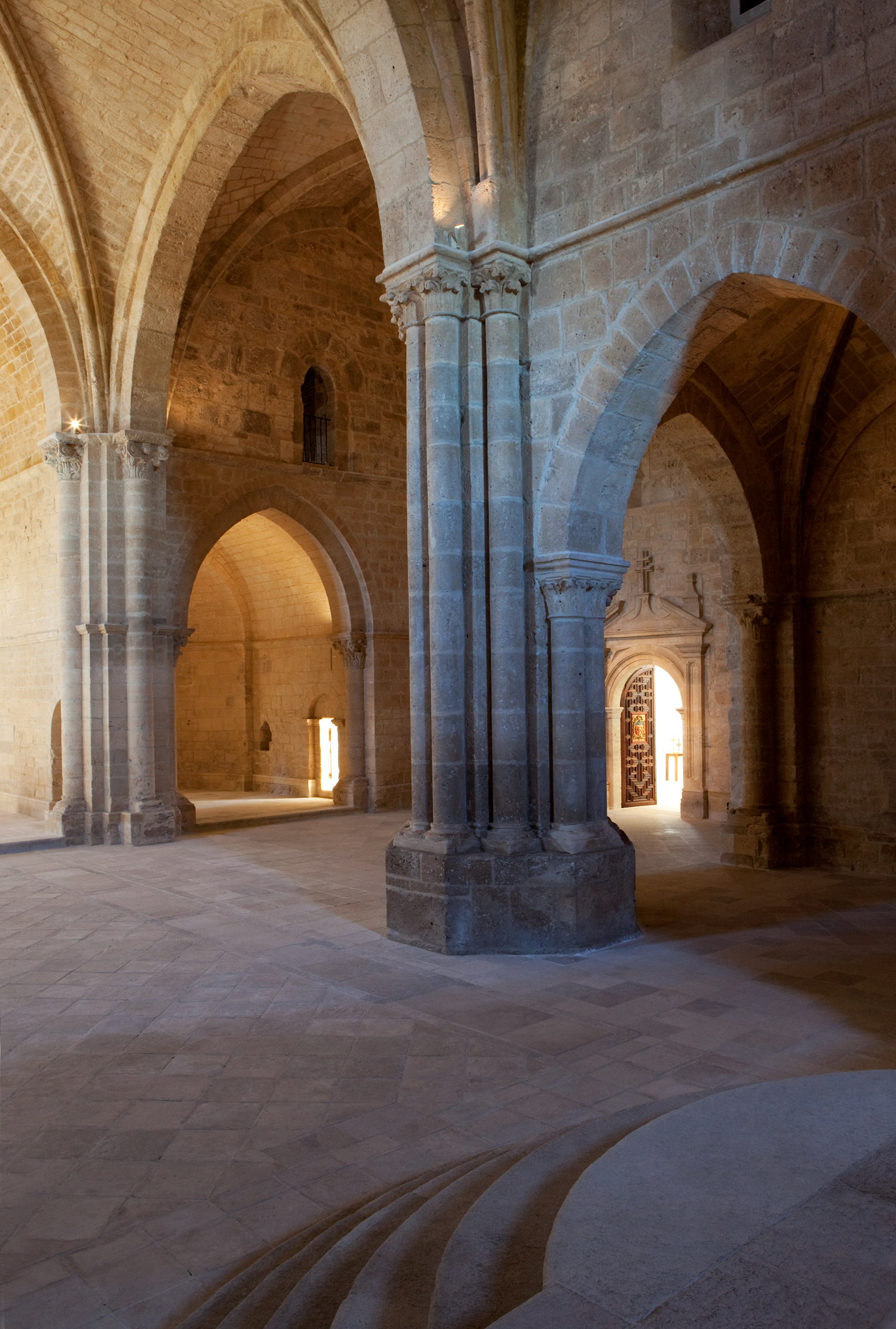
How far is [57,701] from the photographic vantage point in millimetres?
13805

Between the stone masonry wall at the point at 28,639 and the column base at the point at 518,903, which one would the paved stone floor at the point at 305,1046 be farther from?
the stone masonry wall at the point at 28,639

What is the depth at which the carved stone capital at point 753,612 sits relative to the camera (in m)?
10.3

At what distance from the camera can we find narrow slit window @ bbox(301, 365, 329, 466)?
1581 centimetres

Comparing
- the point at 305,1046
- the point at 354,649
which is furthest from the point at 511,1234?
the point at 354,649

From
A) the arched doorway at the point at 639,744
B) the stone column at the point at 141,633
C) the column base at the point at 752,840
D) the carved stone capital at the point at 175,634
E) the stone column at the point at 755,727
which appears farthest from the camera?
the arched doorway at the point at 639,744

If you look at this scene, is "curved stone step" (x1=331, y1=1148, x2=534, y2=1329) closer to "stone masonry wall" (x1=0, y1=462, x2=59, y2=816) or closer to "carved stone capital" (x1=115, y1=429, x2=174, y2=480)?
"carved stone capital" (x1=115, y1=429, x2=174, y2=480)

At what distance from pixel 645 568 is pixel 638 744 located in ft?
9.44

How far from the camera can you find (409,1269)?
2646 mm

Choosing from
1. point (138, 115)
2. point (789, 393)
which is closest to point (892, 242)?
point (789, 393)

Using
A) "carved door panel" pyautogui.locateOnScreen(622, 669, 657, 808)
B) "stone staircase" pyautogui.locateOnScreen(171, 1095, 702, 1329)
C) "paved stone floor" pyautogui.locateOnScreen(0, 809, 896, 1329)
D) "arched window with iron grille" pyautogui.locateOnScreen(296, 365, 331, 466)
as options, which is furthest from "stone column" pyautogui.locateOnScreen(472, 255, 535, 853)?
"arched window with iron grille" pyautogui.locateOnScreen(296, 365, 331, 466)

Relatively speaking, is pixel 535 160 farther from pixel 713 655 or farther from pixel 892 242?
pixel 713 655

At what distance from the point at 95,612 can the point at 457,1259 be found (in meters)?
11.4

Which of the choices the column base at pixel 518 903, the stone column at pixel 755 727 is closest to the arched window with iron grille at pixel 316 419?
the stone column at pixel 755 727

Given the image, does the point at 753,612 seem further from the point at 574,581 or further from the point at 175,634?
the point at 175,634
